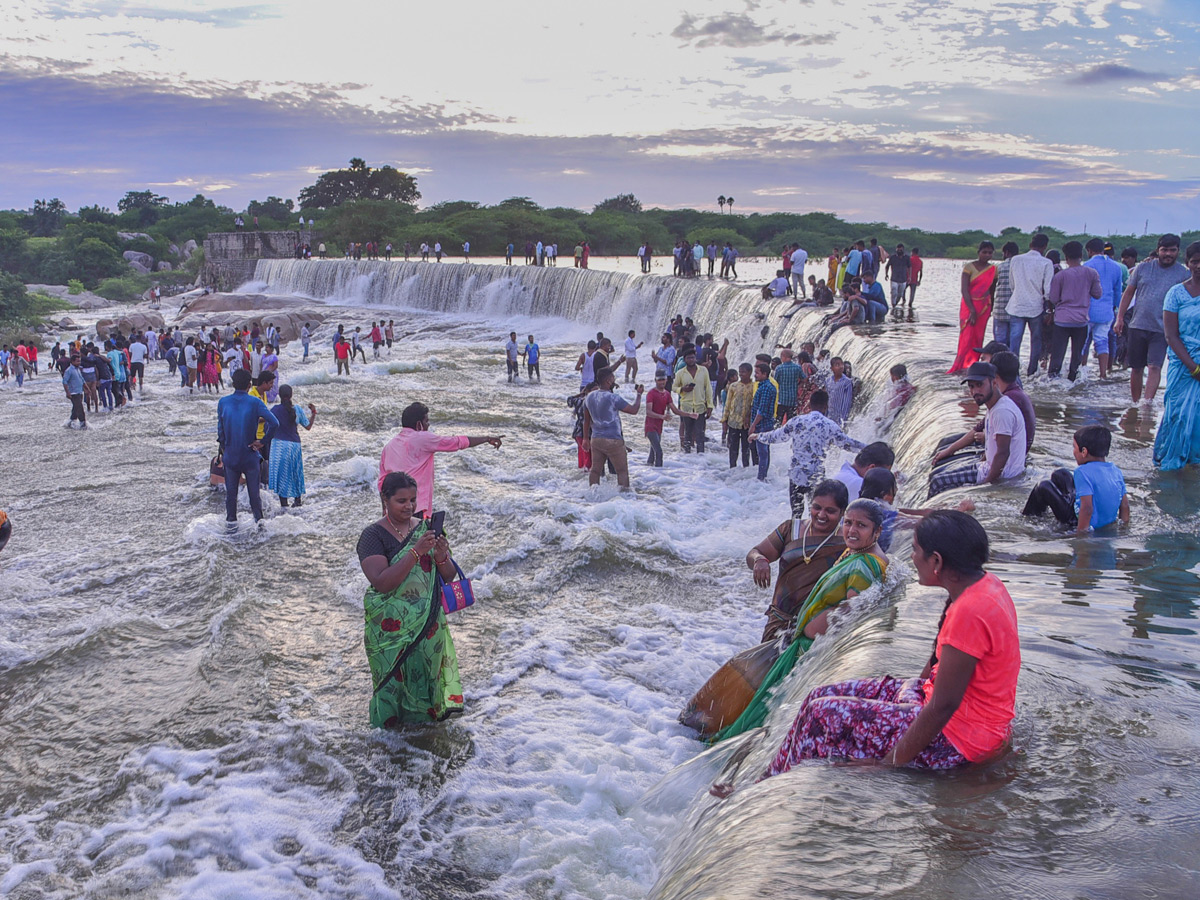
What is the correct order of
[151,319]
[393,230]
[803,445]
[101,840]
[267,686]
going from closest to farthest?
[101,840] → [267,686] → [803,445] → [151,319] → [393,230]

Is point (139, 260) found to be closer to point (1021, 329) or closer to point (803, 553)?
point (1021, 329)

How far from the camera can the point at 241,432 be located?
347 inches

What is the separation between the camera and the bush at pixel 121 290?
59.3 m

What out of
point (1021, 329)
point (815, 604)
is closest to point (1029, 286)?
point (1021, 329)

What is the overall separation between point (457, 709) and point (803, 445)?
452cm

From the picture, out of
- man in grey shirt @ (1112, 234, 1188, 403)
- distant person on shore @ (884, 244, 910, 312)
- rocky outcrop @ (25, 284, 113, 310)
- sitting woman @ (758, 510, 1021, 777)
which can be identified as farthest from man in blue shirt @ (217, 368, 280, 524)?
rocky outcrop @ (25, 284, 113, 310)

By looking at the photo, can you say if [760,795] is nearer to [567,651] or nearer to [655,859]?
[655,859]

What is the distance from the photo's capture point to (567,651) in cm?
666

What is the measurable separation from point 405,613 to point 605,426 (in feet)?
19.4

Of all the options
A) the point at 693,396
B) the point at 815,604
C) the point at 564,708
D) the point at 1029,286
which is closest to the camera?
the point at 815,604

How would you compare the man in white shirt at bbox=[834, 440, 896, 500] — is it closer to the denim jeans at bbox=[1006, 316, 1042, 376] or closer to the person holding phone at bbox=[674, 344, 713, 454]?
the denim jeans at bbox=[1006, 316, 1042, 376]

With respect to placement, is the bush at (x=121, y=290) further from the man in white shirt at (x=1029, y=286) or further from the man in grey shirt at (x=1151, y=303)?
the man in grey shirt at (x=1151, y=303)

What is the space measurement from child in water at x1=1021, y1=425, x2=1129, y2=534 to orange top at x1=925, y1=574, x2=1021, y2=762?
108 inches

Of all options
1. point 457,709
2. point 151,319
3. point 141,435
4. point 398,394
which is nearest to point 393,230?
point 151,319
